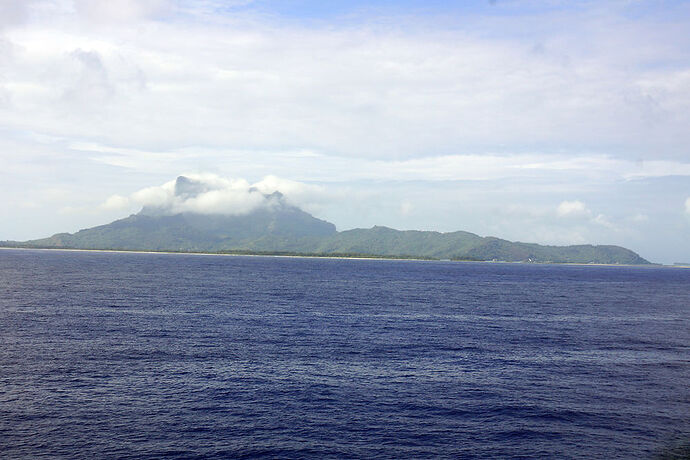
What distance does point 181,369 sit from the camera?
7300cm

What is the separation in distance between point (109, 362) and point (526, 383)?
186 ft

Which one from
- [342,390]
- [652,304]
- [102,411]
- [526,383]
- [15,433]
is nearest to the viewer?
[15,433]

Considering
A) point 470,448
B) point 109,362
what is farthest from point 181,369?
point 470,448

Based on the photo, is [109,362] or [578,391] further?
[109,362]

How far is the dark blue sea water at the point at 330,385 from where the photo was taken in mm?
51156

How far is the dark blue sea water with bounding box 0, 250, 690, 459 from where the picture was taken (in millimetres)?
51156

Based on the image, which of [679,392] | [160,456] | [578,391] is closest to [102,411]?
[160,456]

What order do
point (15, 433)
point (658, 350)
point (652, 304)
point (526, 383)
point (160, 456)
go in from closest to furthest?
point (160, 456)
point (15, 433)
point (526, 383)
point (658, 350)
point (652, 304)

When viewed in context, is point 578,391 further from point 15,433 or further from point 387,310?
point 387,310

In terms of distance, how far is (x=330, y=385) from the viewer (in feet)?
222

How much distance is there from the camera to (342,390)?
6594cm

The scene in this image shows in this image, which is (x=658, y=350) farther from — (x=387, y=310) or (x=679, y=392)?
(x=387, y=310)

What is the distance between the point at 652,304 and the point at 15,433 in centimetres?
18436

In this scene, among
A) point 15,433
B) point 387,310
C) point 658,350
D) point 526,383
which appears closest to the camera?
point 15,433
